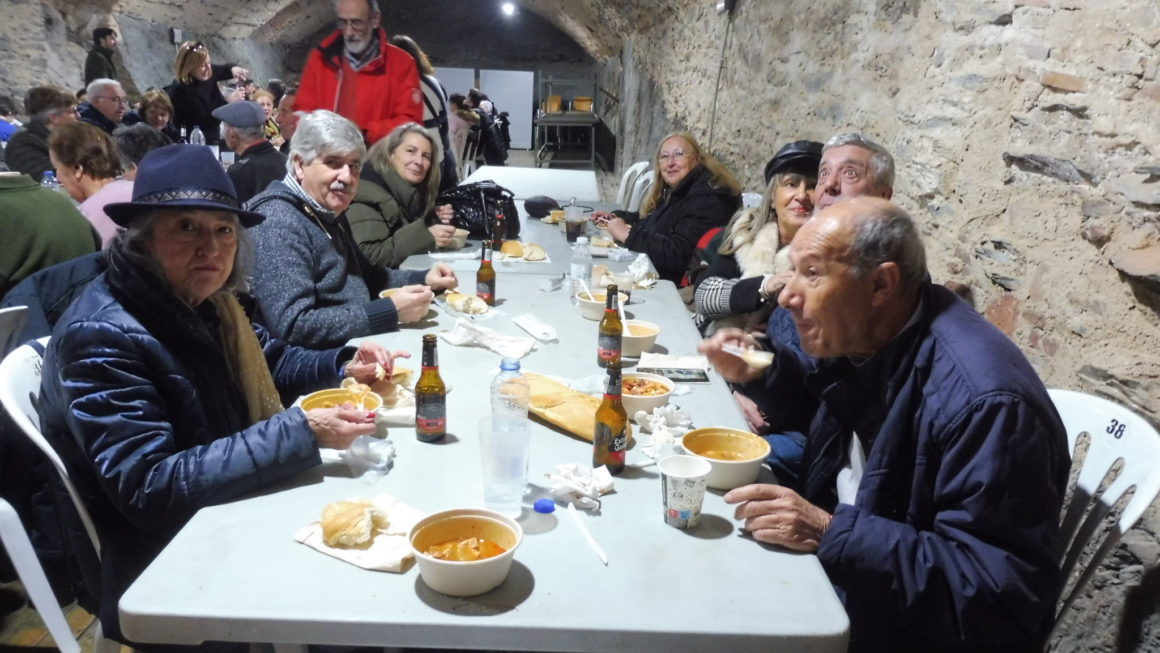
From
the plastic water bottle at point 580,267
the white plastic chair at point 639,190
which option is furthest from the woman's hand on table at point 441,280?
the white plastic chair at point 639,190

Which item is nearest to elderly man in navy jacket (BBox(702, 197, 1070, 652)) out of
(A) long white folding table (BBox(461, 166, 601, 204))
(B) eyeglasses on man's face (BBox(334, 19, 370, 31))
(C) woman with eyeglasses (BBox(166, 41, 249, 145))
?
(B) eyeglasses on man's face (BBox(334, 19, 370, 31))

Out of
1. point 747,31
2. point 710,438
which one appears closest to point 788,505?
point 710,438

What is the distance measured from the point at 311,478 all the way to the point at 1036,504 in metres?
1.39

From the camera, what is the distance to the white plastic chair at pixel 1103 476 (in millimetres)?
1576

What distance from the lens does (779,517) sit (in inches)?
54.6

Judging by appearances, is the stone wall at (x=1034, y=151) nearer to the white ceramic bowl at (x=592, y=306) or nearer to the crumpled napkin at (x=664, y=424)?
the crumpled napkin at (x=664, y=424)

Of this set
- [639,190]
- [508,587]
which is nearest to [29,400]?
[508,587]

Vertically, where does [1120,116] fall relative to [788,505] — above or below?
above

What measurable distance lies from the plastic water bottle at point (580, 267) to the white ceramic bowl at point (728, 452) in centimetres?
127

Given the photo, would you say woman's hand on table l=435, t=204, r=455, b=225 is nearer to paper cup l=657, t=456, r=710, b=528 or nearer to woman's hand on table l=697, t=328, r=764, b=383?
woman's hand on table l=697, t=328, r=764, b=383

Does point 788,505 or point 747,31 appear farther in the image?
point 747,31

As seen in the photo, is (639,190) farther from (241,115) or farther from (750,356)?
(750,356)

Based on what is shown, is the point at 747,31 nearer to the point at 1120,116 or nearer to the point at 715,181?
the point at 715,181

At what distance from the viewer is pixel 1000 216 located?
2.46 m
